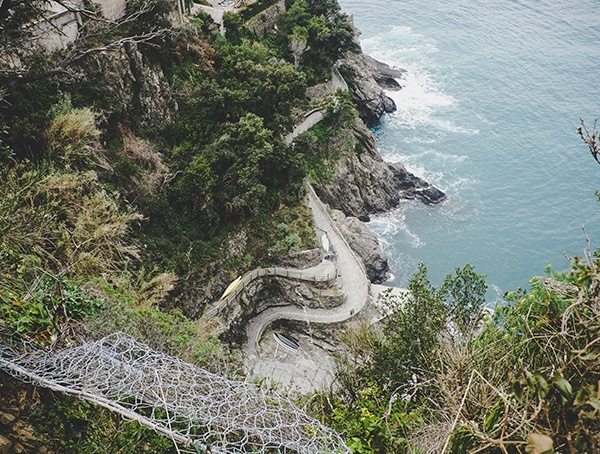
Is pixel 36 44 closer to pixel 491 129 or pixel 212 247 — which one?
pixel 212 247

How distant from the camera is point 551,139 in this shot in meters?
51.8

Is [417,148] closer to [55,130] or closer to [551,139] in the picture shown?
[551,139]

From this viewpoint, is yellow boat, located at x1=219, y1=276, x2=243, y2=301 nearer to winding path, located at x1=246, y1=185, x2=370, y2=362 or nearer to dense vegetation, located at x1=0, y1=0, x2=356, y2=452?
dense vegetation, located at x1=0, y1=0, x2=356, y2=452

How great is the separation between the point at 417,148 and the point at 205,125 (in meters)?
30.7

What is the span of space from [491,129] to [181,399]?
55.3m

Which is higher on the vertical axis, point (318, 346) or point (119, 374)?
point (119, 374)

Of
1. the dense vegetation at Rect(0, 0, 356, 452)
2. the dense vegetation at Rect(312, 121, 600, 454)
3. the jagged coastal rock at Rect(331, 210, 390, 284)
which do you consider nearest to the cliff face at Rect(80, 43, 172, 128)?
the dense vegetation at Rect(0, 0, 356, 452)

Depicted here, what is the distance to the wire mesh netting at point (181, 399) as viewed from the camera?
638 centimetres

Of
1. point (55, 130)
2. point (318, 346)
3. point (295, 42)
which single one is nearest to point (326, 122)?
point (295, 42)

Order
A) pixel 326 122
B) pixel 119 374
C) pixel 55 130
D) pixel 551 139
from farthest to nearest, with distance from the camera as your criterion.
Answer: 1. pixel 551 139
2. pixel 326 122
3. pixel 55 130
4. pixel 119 374

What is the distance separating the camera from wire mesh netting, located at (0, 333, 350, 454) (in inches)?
251

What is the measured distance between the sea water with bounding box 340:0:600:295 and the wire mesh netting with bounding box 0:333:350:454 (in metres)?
31.9

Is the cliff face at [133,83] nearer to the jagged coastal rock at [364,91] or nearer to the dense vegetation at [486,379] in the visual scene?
the dense vegetation at [486,379]

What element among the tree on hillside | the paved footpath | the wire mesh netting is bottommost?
the paved footpath
